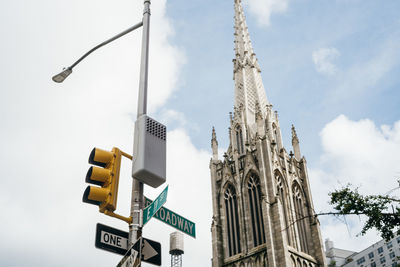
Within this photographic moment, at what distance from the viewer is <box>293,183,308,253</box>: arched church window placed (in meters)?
44.4

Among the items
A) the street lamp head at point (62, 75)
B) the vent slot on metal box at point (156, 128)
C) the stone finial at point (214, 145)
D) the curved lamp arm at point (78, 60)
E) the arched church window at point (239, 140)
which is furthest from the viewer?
the stone finial at point (214, 145)

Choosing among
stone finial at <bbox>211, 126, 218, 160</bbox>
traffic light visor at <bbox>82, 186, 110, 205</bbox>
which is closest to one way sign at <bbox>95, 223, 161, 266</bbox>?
traffic light visor at <bbox>82, 186, 110, 205</bbox>

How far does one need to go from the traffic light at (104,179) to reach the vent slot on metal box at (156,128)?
0.75 meters

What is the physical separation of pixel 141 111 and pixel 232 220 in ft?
124

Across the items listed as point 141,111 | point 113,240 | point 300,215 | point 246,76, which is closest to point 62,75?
point 141,111

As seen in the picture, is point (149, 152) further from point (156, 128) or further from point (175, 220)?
point (175, 220)

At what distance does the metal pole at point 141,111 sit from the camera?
26.5 ft

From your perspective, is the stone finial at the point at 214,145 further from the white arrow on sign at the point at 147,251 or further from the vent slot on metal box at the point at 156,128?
the white arrow on sign at the point at 147,251

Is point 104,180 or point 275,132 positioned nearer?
point 104,180

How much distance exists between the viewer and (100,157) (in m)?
8.15

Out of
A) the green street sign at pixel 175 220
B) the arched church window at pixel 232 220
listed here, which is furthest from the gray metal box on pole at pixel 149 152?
the arched church window at pixel 232 220

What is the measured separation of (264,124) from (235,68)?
14.2 metres

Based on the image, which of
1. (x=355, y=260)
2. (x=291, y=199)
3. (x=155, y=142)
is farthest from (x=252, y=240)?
(x=355, y=260)

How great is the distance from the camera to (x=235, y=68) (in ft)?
207
